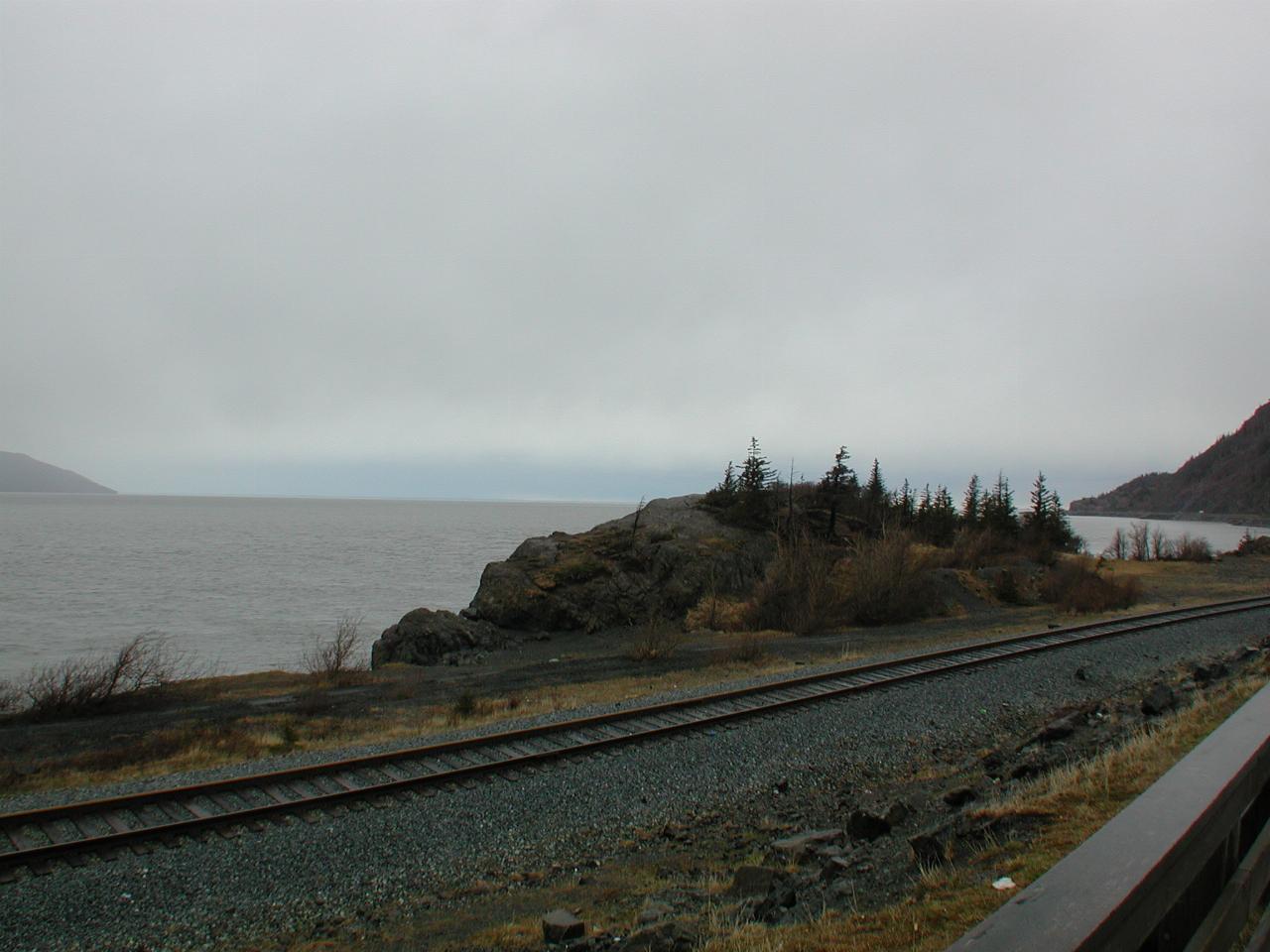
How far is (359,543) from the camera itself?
305 feet

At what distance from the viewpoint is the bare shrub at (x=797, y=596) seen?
25.5 meters

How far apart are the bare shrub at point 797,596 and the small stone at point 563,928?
2005 centimetres

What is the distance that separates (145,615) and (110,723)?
2655 centimetres

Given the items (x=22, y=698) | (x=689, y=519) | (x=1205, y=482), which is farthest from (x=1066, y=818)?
(x=1205, y=482)

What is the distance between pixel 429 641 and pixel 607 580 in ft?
25.0

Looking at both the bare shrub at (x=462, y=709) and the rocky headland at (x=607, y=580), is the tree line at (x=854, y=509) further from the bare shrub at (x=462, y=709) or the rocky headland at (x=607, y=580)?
the bare shrub at (x=462, y=709)

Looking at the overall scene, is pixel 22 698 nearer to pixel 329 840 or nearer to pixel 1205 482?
pixel 329 840

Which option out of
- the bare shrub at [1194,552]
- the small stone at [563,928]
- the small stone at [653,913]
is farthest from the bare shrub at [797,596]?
the bare shrub at [1194,552]

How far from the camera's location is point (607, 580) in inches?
1210

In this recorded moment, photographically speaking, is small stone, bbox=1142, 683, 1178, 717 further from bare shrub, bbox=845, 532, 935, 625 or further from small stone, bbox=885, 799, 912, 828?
bare shrub, bbox=845, 532, 935, 625

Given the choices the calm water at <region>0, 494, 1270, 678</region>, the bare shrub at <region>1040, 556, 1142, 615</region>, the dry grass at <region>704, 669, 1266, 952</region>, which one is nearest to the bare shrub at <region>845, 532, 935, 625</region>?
the bare shrub at <region>1040, 556, 1142, 615</region>

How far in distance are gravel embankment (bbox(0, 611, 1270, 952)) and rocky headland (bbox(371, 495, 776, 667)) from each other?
1647 centimetres

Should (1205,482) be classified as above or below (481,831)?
above

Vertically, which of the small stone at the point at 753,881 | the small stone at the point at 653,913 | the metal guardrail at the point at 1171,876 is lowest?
the small stone at the point at 653,913
